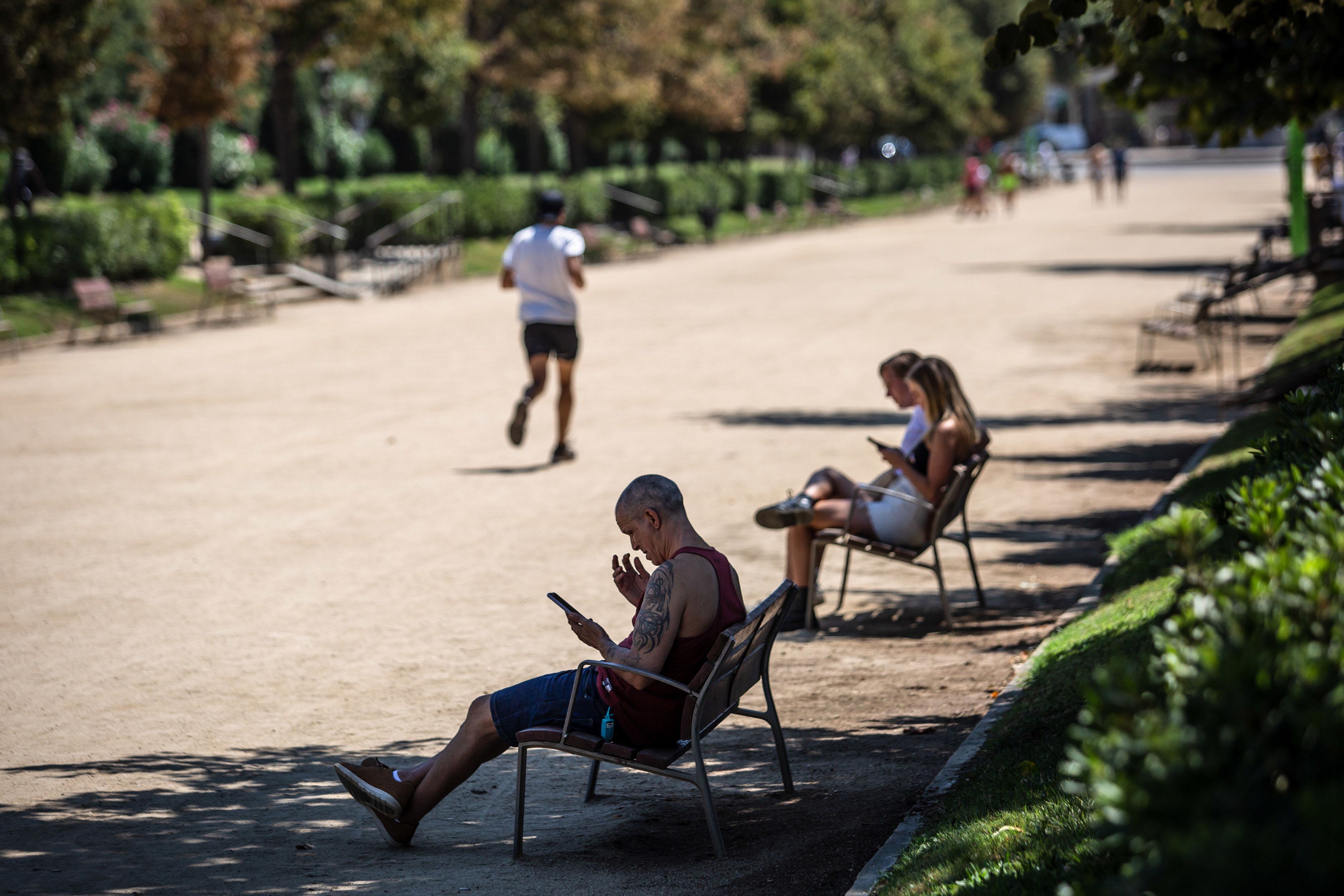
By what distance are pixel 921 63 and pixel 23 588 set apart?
52.0 meters

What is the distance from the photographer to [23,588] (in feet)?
28.0

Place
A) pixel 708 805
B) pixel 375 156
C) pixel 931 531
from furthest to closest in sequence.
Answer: pixel 375 156
pixel 931 531
pixel 708 805

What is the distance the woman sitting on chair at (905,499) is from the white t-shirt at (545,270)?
4807mm

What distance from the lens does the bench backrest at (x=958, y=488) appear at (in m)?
7.40

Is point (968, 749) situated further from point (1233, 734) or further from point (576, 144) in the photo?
point (576, 144)

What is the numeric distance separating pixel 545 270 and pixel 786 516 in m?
5.15

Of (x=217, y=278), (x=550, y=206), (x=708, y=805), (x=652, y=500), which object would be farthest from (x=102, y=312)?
(x=708, y=805)

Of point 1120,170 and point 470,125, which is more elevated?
point 470,125

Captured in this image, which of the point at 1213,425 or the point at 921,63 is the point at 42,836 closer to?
the point at 1213,425

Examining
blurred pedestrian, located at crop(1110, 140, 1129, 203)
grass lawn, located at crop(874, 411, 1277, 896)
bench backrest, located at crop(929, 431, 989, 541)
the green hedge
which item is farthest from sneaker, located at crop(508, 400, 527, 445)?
blurred pedestrian, located at crop(1110, 140, 1129, 203)

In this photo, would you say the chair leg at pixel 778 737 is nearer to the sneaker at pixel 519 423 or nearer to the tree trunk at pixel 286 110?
the sneaker at pixel 519 423

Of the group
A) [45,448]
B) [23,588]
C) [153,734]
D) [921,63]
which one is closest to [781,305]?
[45,448]

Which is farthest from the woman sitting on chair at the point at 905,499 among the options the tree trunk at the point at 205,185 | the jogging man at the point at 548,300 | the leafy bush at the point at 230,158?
the leafy bush at the point at 230,158

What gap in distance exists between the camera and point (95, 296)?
69.9 ft
